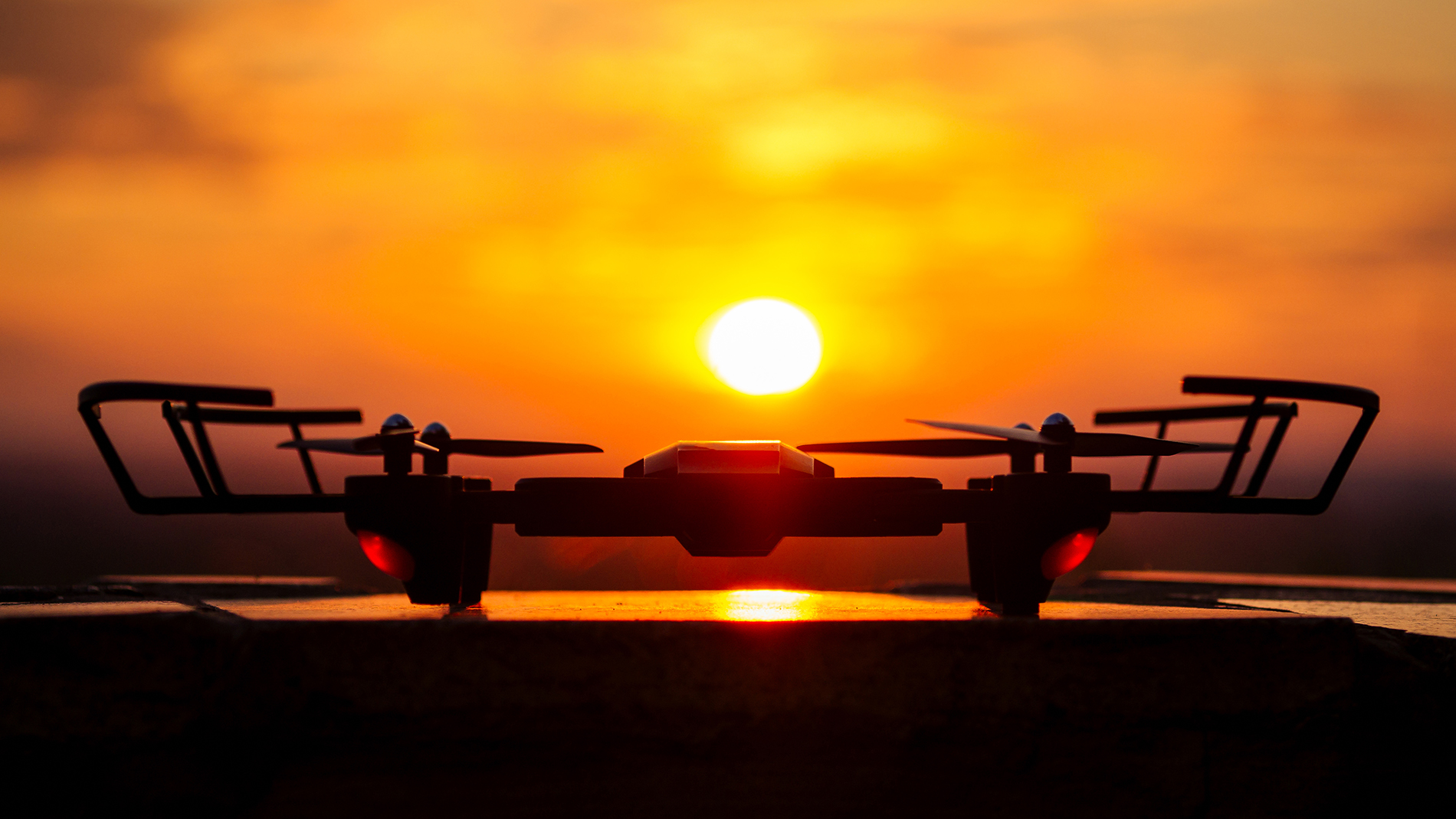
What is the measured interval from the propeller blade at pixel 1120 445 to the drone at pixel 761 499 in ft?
0.03

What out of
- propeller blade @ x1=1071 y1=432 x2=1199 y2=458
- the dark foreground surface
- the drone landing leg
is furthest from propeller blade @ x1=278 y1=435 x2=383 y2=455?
propeller blade @ x1=1071 y1=432 x2=1199 y2=458

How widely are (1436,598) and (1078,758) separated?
5080 mm

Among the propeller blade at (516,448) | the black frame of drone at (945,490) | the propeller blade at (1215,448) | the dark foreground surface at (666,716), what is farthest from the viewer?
the propeller blade at (516,448)

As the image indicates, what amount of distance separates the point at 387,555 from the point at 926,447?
2444mm

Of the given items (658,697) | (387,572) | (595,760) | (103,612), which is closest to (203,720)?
(103,612)

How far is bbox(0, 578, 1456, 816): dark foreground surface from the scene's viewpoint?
3.26 m

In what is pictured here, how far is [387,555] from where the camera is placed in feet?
→ 13.7

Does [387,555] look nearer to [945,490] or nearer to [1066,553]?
[945,490]

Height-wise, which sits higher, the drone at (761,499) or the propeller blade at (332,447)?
the propeller blade at (332,447)

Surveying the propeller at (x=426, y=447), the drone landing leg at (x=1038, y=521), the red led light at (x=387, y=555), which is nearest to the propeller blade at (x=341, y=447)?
the propeller at (x=426, y=447)

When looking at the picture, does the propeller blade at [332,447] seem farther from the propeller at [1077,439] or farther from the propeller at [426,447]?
the propeller at [1077,439]

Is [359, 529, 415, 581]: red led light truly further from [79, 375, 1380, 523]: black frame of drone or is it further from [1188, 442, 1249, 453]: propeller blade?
[1188, 442, 1249, 453]: propeller blade

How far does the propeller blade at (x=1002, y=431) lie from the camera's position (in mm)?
3838

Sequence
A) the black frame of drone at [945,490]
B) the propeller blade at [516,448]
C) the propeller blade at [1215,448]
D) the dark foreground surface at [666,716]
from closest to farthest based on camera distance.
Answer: the dark foreground surface at [666,716], the black frame of drone at [945,490], the propeller blade at [1215,448], the propeller blade at [516,448]
